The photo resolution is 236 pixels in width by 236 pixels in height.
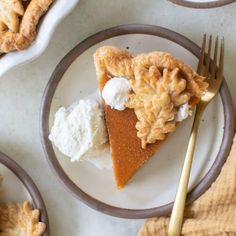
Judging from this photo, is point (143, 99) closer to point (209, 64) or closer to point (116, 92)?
point (116, 92)

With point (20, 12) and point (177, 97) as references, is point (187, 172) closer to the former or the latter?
point (177, 97)

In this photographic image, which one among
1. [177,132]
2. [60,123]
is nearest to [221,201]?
[177,132]

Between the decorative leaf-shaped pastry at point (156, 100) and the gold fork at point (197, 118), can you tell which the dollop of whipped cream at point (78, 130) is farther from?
the gold fork at point (197, 118)

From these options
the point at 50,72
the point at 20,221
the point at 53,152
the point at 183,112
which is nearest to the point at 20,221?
the point at 20,221

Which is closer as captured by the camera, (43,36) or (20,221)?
(43,36)

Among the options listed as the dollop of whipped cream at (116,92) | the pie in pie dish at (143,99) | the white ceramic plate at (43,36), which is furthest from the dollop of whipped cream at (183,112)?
the white ceramic plate at (43,36)

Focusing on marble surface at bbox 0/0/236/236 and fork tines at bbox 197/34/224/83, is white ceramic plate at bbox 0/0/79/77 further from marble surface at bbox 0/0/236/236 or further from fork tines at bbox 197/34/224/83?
fork tines at bbox 197/34/224/83
